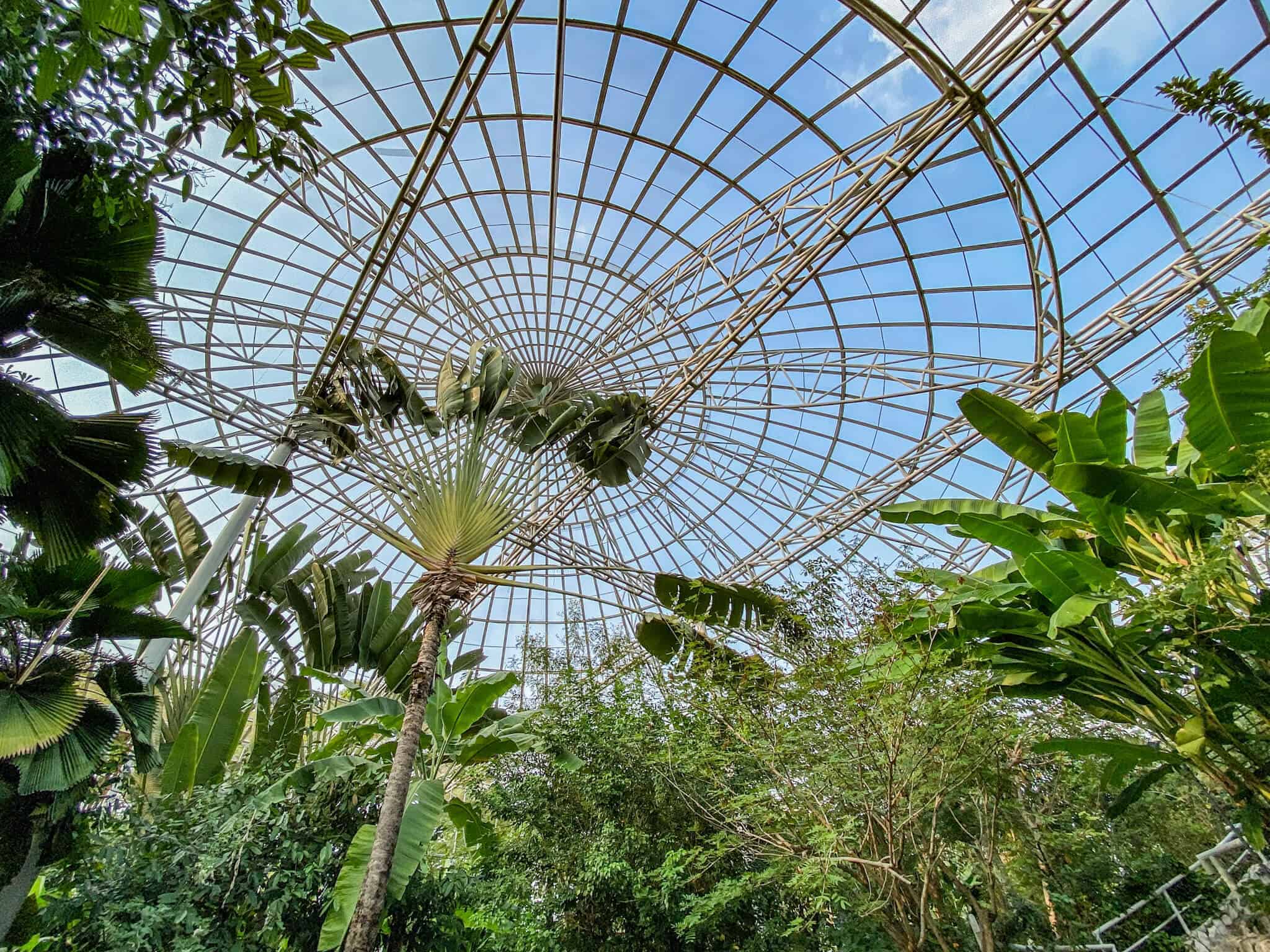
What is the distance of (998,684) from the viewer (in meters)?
7.73

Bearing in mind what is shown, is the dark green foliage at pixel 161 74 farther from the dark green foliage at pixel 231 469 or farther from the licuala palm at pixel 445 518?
the dark green foliage at pixel 231 469

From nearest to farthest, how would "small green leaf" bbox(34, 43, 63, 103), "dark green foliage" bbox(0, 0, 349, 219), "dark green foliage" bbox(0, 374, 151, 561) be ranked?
"small green leaf" bbox(34, 43, 63, 103)
"dark green foliage" bbox(0, 0, 349, 219)
"dark green foliage" bbox(0, 374, 151, 561)

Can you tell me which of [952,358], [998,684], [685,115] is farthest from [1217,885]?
[685,115]

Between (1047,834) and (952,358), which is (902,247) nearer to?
(952,358)

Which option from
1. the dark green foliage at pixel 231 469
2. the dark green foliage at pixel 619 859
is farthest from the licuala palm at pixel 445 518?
the dark green foliage at pixel 619 859

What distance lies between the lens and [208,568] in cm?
1259

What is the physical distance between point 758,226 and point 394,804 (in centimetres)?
1259

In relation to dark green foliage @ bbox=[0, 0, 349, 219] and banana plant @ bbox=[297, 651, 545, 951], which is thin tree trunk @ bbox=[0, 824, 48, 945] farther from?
dark green foliage @ bbox=[0, 0, 349, 219]

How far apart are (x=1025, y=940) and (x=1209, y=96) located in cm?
975

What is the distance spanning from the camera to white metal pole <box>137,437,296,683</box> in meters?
Result: 10.7

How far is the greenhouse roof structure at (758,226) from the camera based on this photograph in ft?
35.3

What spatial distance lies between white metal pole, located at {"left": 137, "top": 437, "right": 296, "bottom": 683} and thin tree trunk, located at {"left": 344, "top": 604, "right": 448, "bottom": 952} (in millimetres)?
5513

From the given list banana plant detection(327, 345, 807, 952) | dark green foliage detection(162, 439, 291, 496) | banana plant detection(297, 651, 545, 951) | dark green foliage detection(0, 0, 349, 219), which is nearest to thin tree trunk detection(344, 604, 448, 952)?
banana plant detection(327, 345, 807, 952)

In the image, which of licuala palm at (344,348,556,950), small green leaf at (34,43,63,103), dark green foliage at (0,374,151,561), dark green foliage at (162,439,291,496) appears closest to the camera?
small green leaf at (34,43,63,103)
